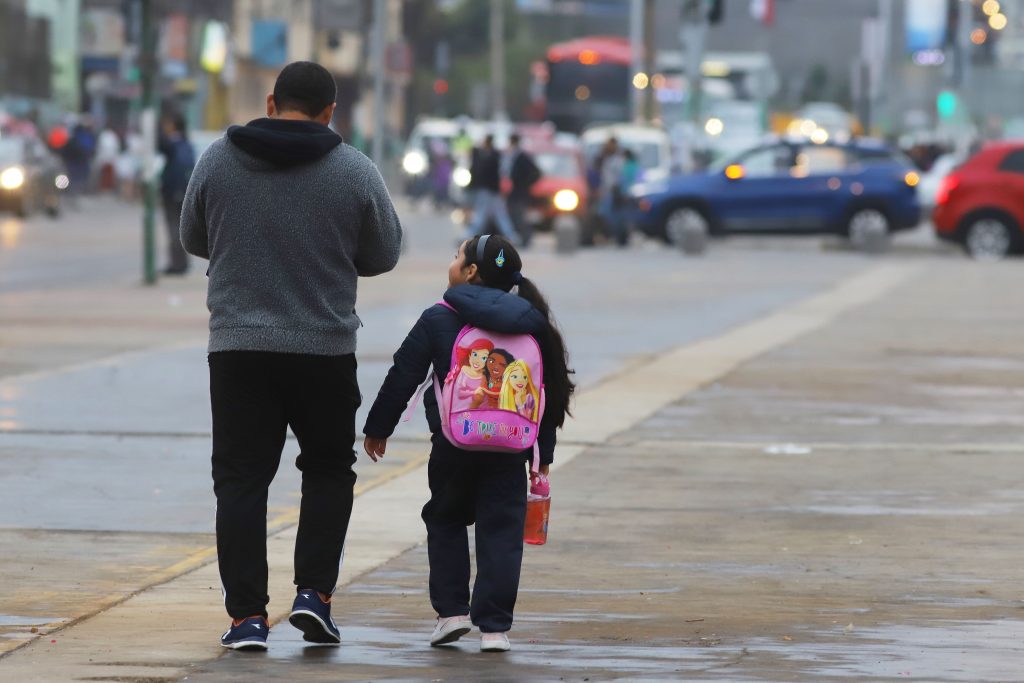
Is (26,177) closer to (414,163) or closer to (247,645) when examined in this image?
(414,163)

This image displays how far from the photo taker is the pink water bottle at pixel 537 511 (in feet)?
23.6

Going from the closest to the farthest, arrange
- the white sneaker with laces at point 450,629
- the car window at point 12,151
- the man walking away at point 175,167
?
the white sneaker with laces at point 450,629 → the man walking away at point 175,167 → the car window at point 12,151

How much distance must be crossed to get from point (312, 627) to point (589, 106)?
7163 cm

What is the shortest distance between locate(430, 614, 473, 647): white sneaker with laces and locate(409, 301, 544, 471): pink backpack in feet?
1.51

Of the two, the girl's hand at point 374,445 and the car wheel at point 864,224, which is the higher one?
the girl's hand at point 374,445

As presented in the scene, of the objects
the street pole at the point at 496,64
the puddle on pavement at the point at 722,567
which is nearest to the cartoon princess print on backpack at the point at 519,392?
the puddle on pavement at the point at 722,567

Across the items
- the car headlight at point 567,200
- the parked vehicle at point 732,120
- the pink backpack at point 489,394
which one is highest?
the pink backpack at point 489,394

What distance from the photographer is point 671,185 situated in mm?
37406

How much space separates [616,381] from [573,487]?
15.9 feet

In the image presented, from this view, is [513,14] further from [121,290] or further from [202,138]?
[121,290]

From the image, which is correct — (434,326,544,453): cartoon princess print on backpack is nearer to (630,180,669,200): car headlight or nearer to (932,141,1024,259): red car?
(932,141,1024,259): red car

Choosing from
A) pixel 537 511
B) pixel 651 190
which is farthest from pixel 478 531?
pixel 651 190

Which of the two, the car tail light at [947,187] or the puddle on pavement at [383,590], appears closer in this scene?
the puddle on pavement at [383,590]

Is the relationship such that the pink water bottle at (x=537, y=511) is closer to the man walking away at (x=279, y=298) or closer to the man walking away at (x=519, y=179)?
the man walking away at (x=279, y=298)
